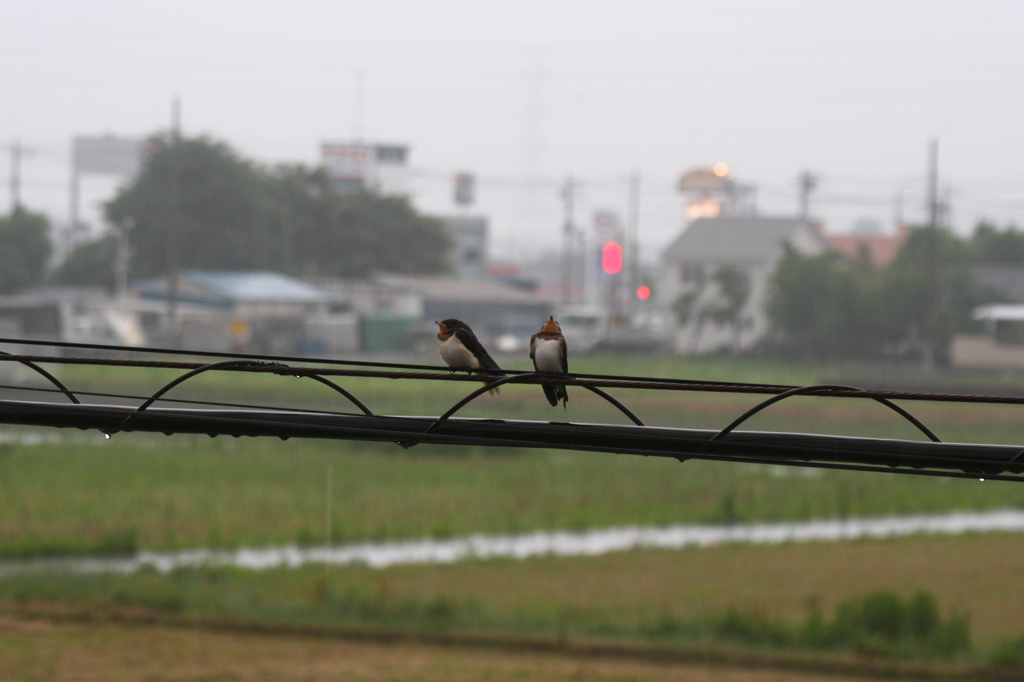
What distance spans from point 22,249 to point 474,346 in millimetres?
52323

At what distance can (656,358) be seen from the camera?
144 feet

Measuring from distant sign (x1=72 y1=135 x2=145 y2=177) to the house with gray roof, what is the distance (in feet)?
121

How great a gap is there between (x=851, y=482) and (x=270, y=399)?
53.8ft

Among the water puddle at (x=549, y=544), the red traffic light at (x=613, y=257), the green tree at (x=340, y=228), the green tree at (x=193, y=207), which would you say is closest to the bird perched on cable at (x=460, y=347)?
the water puddle at (x=549, y=544)

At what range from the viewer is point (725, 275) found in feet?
166

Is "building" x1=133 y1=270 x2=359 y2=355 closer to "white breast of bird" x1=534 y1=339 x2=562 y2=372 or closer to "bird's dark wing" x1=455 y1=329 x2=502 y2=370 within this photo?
"bird's dark wing" x1=455 y1=329 x2=502 y2=370

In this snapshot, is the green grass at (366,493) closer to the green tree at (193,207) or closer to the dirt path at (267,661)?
the dirt path at (267,661)

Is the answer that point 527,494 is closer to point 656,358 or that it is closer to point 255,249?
point 656,358

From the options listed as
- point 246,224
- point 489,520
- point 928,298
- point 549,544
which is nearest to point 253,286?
point 246,224

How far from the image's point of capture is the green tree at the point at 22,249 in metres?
51.2

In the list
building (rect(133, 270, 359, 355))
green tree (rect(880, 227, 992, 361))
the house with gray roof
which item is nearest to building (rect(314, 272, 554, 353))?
building (rect(133, 270, 359, 355))

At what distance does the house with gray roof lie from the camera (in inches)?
1976

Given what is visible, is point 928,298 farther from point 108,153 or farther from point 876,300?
point 108,153

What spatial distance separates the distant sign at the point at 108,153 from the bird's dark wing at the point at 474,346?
72.7 m
